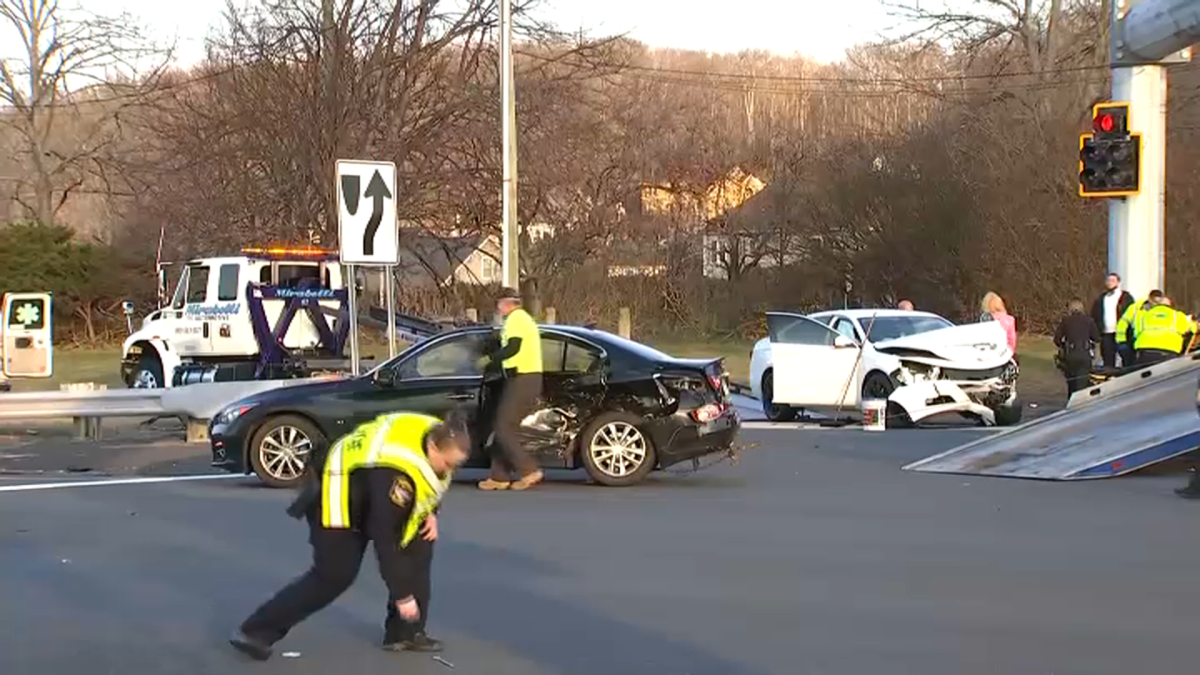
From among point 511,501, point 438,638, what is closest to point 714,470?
point 511,501

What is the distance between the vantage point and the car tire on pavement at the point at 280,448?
13.1 meters

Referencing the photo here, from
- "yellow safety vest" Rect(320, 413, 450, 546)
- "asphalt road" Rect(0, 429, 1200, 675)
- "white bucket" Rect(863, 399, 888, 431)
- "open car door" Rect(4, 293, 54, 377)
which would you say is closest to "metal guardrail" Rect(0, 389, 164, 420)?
"open car door" Rect(4, 293, 54, 377)

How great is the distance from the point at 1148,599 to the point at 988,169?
31.7m

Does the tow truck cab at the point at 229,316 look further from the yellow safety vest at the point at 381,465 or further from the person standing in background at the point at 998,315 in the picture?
the yellow safety vest at the point at 381,465

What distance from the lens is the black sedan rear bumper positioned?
12.8 m

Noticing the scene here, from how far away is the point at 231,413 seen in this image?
43.4 feet

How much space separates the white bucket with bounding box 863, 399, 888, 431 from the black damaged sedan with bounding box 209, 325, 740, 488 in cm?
566

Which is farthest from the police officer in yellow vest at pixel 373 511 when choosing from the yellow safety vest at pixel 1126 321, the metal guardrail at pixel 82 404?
the yellow safety vest at pixel 1126 321

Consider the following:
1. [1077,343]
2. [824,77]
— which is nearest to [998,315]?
[1077,343]

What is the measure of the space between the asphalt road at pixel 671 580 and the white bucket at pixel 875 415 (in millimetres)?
5190

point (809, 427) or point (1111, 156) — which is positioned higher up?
point (1111, 156)

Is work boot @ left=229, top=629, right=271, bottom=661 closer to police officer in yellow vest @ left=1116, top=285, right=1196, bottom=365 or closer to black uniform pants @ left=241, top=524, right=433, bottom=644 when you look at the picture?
black uniform pants @ left=241, top=524, right=433, bottom=644

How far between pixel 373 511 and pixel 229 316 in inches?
648

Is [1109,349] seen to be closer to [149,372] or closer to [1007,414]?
[1007,414]
